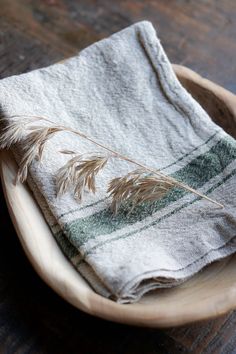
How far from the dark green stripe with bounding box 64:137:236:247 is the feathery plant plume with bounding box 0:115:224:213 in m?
0.01

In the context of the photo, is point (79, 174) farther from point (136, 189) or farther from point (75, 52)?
point (75, 52)

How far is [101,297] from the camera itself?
2.13ft

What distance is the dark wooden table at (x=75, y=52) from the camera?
72 cm

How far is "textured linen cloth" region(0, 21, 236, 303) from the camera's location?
27.7 inches

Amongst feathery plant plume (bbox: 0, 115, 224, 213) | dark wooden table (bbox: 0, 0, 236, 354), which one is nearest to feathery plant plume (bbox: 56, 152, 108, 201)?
feathery plant plume (bbox: 0, 115, 224, 213)

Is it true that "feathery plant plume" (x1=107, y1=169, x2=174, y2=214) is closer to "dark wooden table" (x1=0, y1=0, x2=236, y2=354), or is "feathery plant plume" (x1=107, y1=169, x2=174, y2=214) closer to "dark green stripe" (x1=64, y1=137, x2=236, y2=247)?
"dark green stripe" (x1=64, y1=137, x2=236, y2=247)

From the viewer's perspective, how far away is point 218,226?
757 mm

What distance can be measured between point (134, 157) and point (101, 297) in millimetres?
260

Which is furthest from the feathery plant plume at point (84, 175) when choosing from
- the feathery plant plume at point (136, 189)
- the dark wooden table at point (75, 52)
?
the dark wooden table at point (75, 52)

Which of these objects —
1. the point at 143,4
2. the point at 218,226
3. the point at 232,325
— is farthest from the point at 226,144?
the point at 143,4

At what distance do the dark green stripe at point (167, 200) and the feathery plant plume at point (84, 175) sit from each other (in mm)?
14

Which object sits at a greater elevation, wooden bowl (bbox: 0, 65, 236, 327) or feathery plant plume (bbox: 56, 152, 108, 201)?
feathery plant plume (bbox: 56, 152, 108, 201)

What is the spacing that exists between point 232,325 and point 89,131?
35cm

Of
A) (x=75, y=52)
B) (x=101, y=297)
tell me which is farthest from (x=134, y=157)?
(x=75, y=52)
